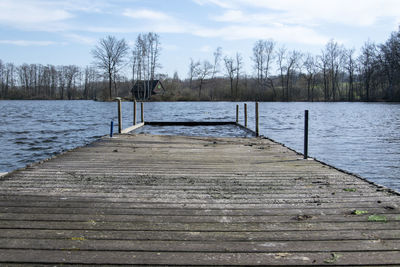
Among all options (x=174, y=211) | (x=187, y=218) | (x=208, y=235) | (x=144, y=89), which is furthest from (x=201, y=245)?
(x=144, y=89)

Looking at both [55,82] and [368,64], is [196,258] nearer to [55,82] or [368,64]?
[368,64]

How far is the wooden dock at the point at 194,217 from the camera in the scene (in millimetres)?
2355

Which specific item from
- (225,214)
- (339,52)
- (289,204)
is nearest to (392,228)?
(289,204)

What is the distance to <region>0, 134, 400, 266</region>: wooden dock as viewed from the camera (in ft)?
7.73

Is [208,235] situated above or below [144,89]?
below

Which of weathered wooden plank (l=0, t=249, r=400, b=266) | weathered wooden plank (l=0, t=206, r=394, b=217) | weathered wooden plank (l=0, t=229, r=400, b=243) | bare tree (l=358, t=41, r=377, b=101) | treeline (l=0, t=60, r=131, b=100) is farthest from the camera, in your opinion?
treeline (l=0, t=60, r=131, b=100)

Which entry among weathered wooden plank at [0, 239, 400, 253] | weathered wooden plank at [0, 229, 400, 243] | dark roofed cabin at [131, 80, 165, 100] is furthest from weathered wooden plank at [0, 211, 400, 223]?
dark roofed cabin at [131, 80, 165, 100]

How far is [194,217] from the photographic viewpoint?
3094mm

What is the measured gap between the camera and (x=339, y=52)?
216 ft

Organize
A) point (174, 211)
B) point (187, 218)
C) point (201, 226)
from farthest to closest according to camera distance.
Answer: point (174, 211), point (187, 218), point (201, 226)

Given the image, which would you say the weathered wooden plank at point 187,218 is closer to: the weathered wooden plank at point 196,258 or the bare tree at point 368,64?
the weathered wooden plank at point 196,258

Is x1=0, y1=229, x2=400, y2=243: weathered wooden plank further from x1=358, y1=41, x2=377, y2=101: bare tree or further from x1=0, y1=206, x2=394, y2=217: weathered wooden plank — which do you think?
Result: x1=358, y1=41, x2=377, y2=101: bare tree

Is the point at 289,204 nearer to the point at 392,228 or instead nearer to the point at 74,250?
the point at 392,228

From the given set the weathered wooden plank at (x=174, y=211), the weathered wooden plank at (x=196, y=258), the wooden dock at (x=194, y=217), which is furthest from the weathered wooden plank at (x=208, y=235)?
the weathered wooden plank at (x=174, y=211)
